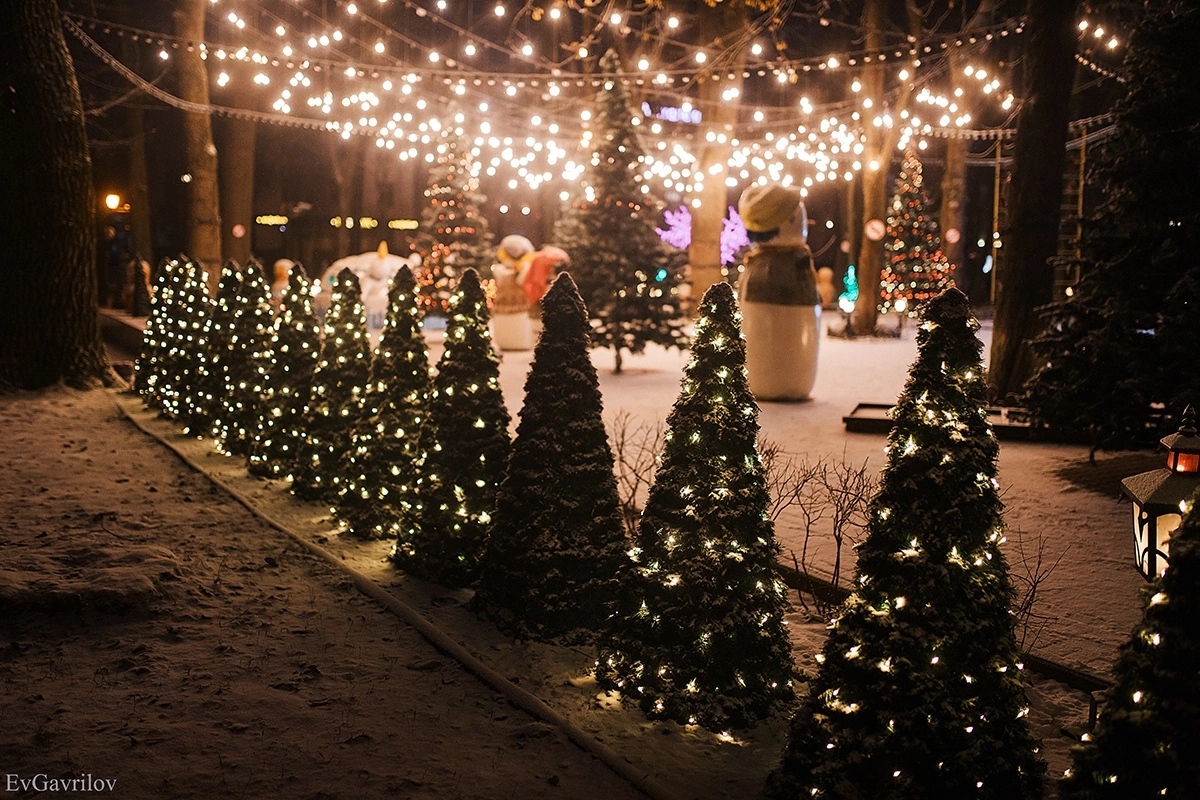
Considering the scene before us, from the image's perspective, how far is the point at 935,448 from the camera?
Result: 382 cm

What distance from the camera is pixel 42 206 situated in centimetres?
1343

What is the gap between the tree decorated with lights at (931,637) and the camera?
364 cm

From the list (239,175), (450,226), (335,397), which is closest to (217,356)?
(335,397)

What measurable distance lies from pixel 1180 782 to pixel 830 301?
4048 cm

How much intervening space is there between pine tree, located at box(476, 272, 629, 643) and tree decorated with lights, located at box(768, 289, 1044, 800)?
1.91 m

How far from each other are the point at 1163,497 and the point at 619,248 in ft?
46.0

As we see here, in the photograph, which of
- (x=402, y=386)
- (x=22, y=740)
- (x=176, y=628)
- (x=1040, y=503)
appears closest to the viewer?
(x=22, y=740)

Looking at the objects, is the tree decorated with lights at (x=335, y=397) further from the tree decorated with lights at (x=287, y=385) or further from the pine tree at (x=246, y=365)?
the pine tree at (x=246, y=365)

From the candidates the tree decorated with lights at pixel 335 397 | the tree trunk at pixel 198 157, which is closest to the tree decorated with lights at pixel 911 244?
the tree trunk at pixel 198 157

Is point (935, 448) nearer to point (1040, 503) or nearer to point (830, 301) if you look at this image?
point (1040, 503)

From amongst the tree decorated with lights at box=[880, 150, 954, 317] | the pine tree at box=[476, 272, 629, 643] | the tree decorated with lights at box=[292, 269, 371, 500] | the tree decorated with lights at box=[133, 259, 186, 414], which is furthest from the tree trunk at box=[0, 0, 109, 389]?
the tree decorated with lights at box=[880, 150, 954, 317]

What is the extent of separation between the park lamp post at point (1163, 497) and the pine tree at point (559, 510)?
271 cm

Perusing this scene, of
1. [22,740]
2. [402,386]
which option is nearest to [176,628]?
[22,740]

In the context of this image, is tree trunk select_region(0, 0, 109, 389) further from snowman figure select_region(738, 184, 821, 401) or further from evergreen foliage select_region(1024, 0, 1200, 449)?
evergreen foliage select_region(1024, 0, 1200, 449)
